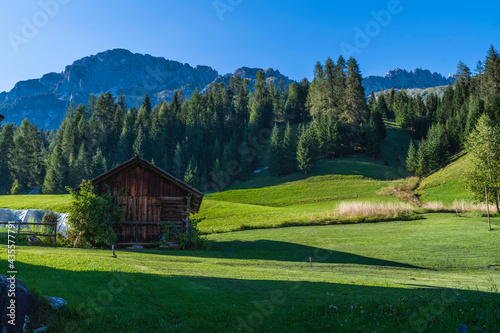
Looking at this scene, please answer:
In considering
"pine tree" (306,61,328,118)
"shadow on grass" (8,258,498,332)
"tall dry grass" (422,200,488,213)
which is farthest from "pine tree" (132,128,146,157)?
"shadow on grass" (8,258,498,332)

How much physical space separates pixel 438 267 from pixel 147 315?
21.1 m

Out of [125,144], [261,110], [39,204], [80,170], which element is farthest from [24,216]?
[261,110]

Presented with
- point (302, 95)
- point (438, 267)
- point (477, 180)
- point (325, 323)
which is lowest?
point (438, 267)

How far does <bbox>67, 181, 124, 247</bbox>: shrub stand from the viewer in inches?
995

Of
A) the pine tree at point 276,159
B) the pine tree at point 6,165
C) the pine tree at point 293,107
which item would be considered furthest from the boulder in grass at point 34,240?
the pine tree at point 293,107

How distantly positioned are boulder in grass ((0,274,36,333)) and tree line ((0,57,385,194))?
274ft

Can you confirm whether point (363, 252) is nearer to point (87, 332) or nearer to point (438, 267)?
point (438, 267)

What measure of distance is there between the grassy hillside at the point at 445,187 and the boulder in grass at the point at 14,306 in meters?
57.0

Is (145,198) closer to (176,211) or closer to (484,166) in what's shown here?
(176,211)

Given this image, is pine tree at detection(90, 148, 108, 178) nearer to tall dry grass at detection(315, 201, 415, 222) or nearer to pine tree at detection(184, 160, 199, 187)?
pine tree at detection(184, 160, 199, 187)

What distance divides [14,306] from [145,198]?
21.7m

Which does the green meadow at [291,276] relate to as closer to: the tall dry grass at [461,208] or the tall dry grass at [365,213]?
the tall dry grass at [365,213]

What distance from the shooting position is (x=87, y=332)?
7.06m

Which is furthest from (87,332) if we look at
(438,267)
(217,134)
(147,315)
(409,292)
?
(217,134)
